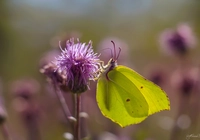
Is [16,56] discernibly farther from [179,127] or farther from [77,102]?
[77,102]

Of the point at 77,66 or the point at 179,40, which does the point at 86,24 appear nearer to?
the point at 179,40

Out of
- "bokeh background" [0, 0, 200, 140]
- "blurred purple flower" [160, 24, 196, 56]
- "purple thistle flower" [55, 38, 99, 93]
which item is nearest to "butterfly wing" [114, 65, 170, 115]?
"purple thistle flower" [55, 38, 99, 93]

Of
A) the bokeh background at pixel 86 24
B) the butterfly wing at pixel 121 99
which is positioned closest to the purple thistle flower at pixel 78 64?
the butterfly wing at pixel 121 99

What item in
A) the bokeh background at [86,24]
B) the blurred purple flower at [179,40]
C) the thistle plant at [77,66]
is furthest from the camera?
the bokeh background at [86,24]

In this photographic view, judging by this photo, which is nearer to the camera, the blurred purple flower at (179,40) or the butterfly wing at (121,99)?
the butterfly wing at (121,99)

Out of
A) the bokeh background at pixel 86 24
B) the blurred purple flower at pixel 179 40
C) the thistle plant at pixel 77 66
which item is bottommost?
the bokeh background at pixel 86 24

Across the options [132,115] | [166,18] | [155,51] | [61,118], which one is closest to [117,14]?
[166,18]

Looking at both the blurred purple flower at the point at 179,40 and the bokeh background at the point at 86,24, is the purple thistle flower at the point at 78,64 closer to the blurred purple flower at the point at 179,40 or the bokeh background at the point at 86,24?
the blurred purple flower at the point at 179,40
